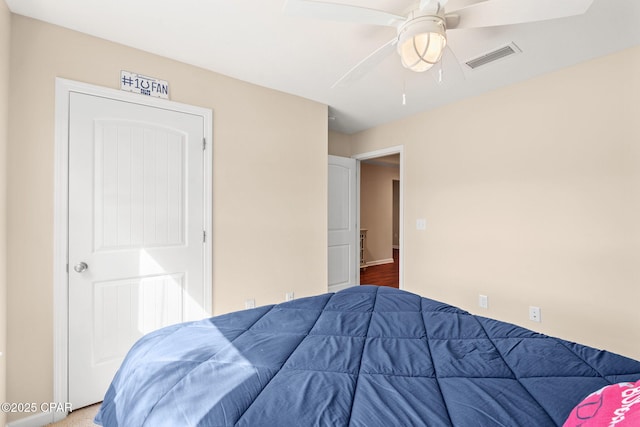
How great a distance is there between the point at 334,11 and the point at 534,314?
2.79 meters

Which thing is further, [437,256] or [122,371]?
[437,256]

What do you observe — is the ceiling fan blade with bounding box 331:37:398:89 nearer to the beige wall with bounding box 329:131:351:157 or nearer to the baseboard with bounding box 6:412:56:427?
the beige wall with bounding box 329:131:351:157

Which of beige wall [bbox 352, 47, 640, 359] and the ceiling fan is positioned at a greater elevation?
the ceiling fan

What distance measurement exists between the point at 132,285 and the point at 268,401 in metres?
1.69

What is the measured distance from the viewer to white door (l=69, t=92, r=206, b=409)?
185 cm

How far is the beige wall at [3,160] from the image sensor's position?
1538 millimetres

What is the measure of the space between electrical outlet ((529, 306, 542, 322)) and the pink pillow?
214 cm

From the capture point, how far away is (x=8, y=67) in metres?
1.64

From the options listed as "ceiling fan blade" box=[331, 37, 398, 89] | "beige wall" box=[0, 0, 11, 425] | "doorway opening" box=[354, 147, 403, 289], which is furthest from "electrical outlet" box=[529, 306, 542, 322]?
"beige wall" box=[0, 0, 11, 425]

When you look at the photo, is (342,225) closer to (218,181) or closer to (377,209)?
(218,181)

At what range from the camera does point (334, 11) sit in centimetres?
128

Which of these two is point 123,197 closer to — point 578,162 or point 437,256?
point 437,256

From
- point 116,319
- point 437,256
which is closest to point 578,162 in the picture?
point 437,256

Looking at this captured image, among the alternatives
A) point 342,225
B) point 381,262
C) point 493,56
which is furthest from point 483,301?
point 381,262
